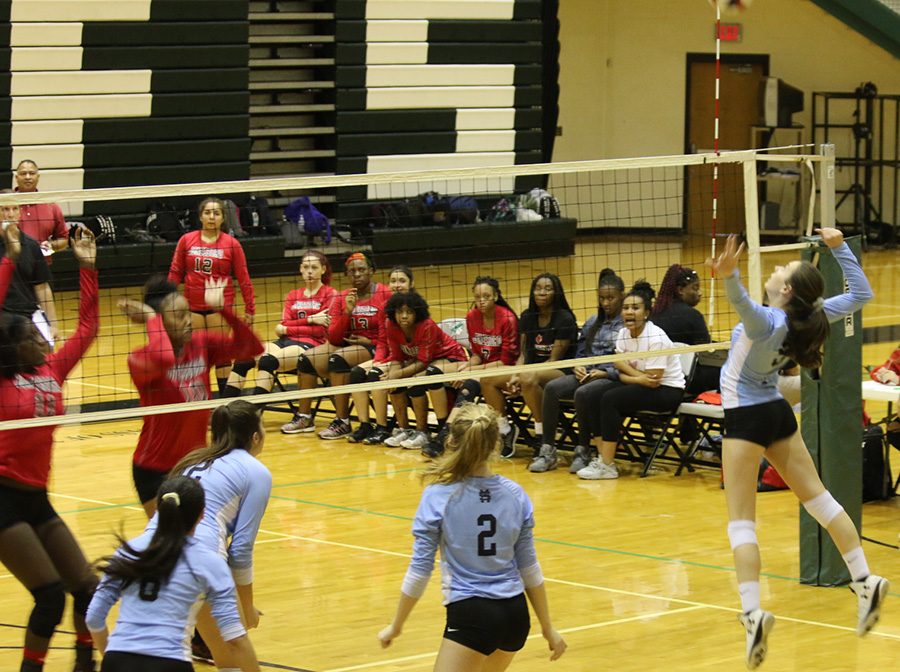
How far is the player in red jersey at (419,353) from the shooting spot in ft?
36.6

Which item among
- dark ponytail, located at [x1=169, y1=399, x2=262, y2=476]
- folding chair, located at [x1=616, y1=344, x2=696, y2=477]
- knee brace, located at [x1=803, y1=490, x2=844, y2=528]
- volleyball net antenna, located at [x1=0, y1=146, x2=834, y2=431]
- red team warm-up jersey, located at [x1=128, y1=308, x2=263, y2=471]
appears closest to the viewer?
dark ponytail, located at [x1=169, y1=399, x2=262, y2=476]

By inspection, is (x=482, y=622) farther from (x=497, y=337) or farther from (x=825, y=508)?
(x=497, y=337)

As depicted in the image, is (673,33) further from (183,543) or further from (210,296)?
(183,543)

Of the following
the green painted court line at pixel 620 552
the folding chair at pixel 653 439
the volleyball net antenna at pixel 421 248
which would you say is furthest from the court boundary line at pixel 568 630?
the volleyball net antenna at pixel 421 248

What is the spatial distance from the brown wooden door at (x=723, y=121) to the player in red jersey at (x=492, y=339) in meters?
14.3

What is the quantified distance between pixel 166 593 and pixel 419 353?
659 centimetres

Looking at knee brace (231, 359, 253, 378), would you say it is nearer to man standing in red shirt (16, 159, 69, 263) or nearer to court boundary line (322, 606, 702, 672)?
man standing in red shirt (16, 159, 69, 263)

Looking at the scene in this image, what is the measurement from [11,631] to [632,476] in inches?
191

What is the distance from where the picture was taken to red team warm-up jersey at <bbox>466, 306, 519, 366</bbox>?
1103 centimetres

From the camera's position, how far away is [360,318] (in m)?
11.8

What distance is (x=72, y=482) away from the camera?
10.2 m

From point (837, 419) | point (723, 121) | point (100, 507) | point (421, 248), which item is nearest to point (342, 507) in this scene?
point (100, 507)

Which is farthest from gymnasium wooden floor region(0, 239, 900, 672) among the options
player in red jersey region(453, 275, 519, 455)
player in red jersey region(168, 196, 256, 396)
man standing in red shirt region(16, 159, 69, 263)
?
A: man standing in red shirt region(16, 159, 69, 263)

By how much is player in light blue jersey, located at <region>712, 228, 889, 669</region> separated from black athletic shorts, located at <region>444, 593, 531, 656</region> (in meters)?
1.37
